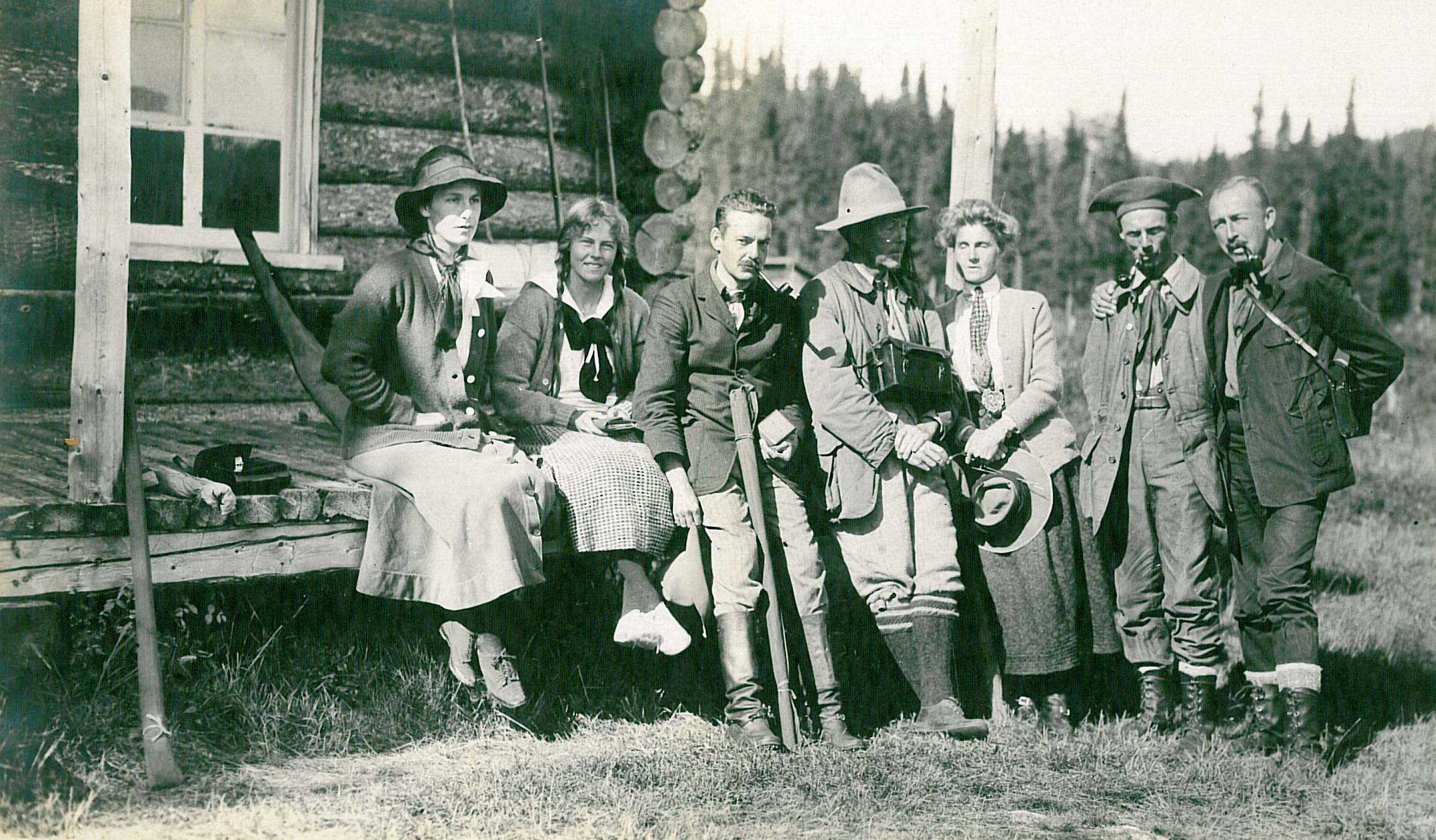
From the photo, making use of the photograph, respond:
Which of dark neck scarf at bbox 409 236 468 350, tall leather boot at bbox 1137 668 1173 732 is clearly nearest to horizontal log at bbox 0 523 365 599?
dark neck scarf at bbox 409 236 468 350

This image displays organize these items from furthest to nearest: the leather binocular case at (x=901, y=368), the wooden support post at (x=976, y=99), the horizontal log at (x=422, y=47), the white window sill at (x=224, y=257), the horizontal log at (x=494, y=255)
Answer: the horizontal log at (x=494, y=255) → the horizontal log at (x=422, y=47) → the white window sill at (x=224, y=257) → the wooden support post at (x=976, y=99) → the leather binocular case at (x=901, y=368)

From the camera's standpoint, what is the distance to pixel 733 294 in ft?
16.7

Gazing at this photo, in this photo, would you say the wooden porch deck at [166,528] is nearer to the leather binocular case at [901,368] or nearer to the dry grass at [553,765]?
the dry grass at [553,765]

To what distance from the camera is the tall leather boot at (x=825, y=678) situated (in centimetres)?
500

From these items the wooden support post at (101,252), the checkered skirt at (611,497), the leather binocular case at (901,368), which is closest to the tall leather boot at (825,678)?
the checkered skirt at (611,497)

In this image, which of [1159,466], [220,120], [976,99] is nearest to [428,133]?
[220,120]

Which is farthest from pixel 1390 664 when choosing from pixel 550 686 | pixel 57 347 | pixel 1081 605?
pixel 57 347

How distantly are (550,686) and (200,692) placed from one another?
1.35 meters

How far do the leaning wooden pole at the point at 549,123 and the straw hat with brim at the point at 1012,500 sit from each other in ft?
11.5

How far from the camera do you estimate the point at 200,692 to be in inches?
190

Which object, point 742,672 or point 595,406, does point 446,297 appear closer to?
point 595,406

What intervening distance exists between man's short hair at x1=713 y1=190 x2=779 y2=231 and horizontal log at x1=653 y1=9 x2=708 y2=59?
9.87ft

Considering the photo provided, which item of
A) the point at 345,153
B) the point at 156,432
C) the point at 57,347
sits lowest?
the point at 156,432

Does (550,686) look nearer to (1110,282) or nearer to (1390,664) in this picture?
(1110,282)
